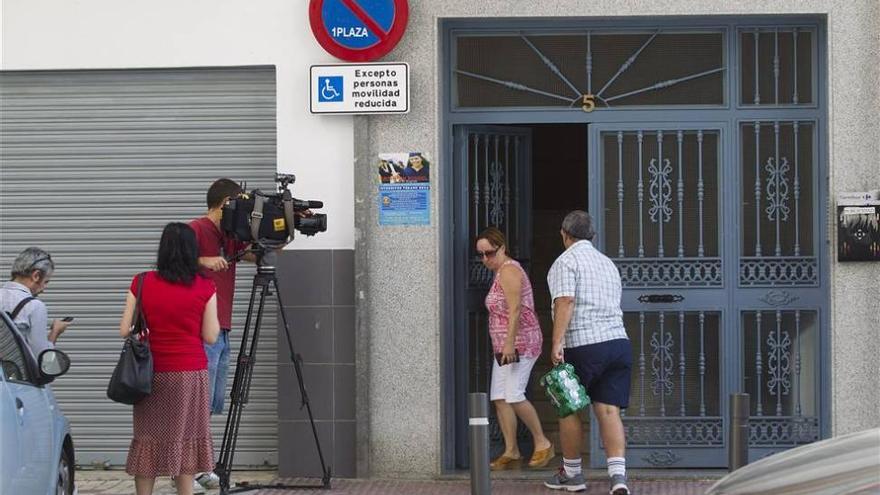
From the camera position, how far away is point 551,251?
49.9 feet

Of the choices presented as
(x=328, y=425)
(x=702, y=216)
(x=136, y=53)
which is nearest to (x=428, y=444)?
(x=328, y=425)

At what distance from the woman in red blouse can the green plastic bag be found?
2395mm

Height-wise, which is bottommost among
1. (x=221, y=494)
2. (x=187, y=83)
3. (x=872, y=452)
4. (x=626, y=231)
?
(x=221, y=494)

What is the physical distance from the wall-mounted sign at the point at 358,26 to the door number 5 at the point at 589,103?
4.67 ft

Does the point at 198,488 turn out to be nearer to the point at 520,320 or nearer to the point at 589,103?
the point at 520,320

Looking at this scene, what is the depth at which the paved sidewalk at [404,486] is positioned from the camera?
34.2 ft

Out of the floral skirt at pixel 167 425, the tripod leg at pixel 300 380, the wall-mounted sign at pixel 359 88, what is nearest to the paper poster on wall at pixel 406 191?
the wall-mounted sign at pixel 359 88

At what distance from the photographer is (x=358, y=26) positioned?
35.4 ft

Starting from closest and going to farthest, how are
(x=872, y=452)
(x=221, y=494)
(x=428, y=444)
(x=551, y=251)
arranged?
1. (x=872, y=452)
2. (x=221, y=494)
3. (x=428, y=444)
4. (x=551, y=251)

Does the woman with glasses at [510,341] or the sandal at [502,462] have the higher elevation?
the woman with glasses at [510,341]

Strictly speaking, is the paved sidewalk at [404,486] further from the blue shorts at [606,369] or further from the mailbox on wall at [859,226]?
the mailbox on wall at [859,226]

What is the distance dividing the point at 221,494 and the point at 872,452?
17.5 ft

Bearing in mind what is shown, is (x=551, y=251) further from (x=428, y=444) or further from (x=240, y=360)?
(x=240, y=360)

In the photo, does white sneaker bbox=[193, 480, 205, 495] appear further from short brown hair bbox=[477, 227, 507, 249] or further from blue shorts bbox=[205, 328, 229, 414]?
short brown hair bbox=[477, 227, 507, 249]
